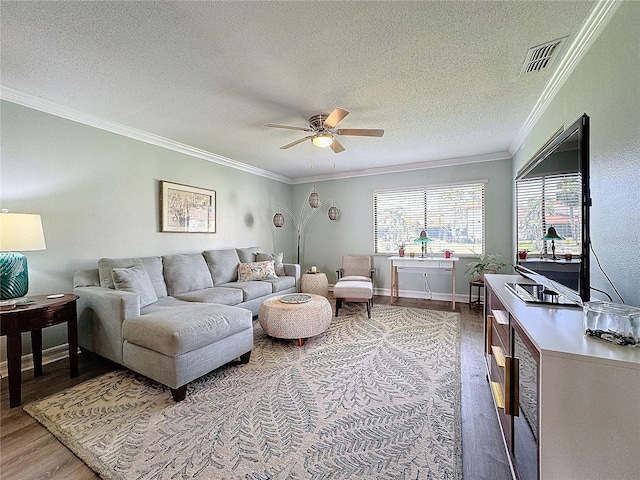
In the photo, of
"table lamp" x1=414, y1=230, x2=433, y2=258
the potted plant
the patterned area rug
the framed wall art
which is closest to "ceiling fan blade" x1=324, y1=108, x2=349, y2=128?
the patterned area rug

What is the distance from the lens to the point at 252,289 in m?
3.85

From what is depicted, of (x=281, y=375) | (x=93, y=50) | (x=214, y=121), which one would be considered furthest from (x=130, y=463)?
(x=214, y=121)

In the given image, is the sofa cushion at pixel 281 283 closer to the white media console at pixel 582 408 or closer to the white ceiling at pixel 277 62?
the white ceiling at pixel 277 62

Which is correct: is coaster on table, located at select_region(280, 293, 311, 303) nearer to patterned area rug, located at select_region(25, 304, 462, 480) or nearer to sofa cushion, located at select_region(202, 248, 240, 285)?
patterned area rug, located at select_region(25, 304, 462, 480)

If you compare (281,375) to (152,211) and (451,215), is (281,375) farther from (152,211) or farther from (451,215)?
(451,215)

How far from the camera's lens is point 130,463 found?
1.47 metres

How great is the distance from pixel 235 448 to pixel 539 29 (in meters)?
3.11

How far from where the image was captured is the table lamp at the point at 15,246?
2057 millimetres

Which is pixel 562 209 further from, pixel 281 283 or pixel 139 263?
pixel 139 263

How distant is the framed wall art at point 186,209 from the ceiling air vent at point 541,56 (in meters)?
4.07

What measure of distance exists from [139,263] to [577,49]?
4.28m

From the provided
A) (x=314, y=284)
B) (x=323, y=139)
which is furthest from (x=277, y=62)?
(x=314, y=284)

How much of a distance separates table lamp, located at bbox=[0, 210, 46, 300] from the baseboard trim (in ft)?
2.47

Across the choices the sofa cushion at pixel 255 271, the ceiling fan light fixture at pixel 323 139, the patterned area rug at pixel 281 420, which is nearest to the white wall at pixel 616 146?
the patterned area rug at pixel 281 420
